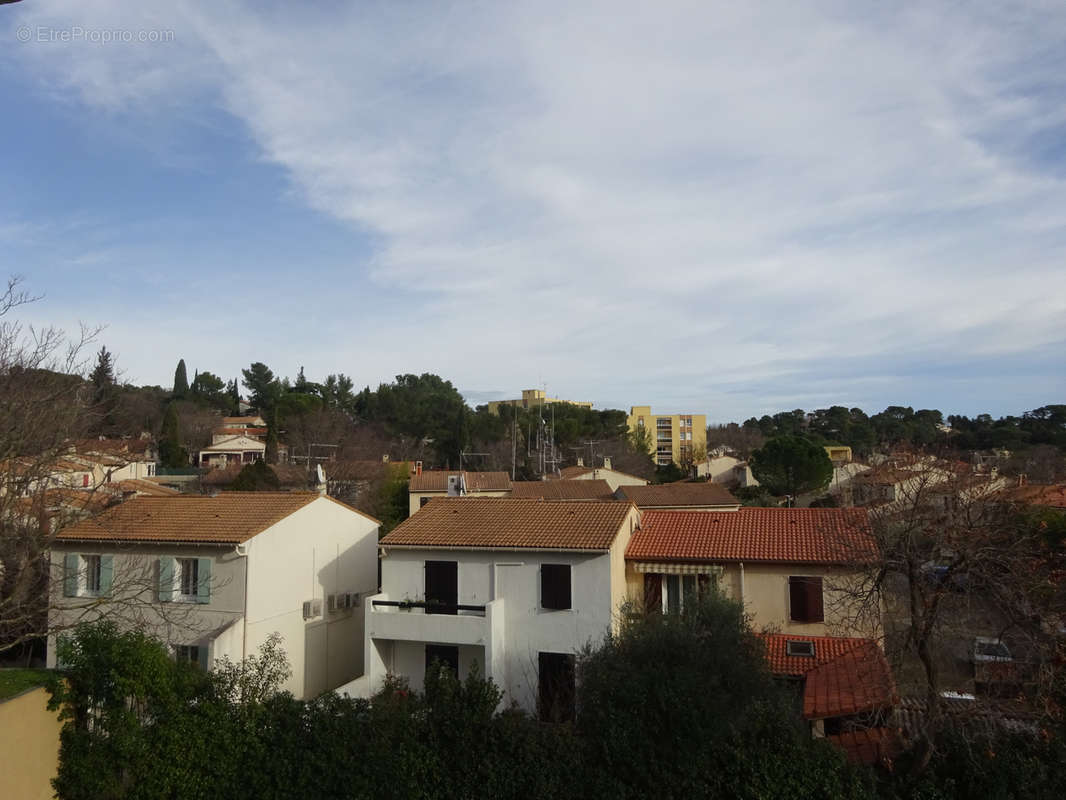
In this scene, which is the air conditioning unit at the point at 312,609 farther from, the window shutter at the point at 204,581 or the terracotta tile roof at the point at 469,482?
the terracotta tile roof at the point at 469,482

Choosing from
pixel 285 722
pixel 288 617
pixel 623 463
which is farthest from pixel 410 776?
pixel 623 463

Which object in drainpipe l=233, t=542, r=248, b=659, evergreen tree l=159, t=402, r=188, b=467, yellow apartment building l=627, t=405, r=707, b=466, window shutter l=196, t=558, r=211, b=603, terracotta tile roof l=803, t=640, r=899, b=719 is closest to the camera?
terracotta tile roof l=803, t=640, r=899, b=719

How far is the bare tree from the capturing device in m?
11.4

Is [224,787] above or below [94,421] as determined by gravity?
below

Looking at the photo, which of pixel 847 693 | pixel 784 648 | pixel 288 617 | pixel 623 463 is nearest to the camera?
pixel 847 693

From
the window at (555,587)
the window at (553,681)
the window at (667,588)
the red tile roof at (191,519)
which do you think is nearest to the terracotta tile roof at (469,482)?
the red tile roof at (191,519)

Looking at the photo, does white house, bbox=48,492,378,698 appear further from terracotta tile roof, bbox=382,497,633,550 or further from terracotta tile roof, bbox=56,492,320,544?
terracotta tile roof, bbox=382,497,633,550

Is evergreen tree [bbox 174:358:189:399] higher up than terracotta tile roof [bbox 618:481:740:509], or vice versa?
evergreen tree [bbox 174:358:189:399]

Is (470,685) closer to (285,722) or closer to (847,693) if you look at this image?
(285,722)

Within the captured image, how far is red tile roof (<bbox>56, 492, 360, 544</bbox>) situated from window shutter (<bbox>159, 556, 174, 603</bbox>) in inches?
26.7

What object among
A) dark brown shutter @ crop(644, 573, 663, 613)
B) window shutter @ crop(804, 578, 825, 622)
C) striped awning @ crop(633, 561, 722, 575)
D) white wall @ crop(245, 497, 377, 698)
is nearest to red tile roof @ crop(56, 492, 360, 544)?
white wall @ crop(245, 497, 377, 698)

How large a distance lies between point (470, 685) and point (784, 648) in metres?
10.0

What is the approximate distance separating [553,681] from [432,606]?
389cm

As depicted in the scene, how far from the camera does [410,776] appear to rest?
1334 centimetres
